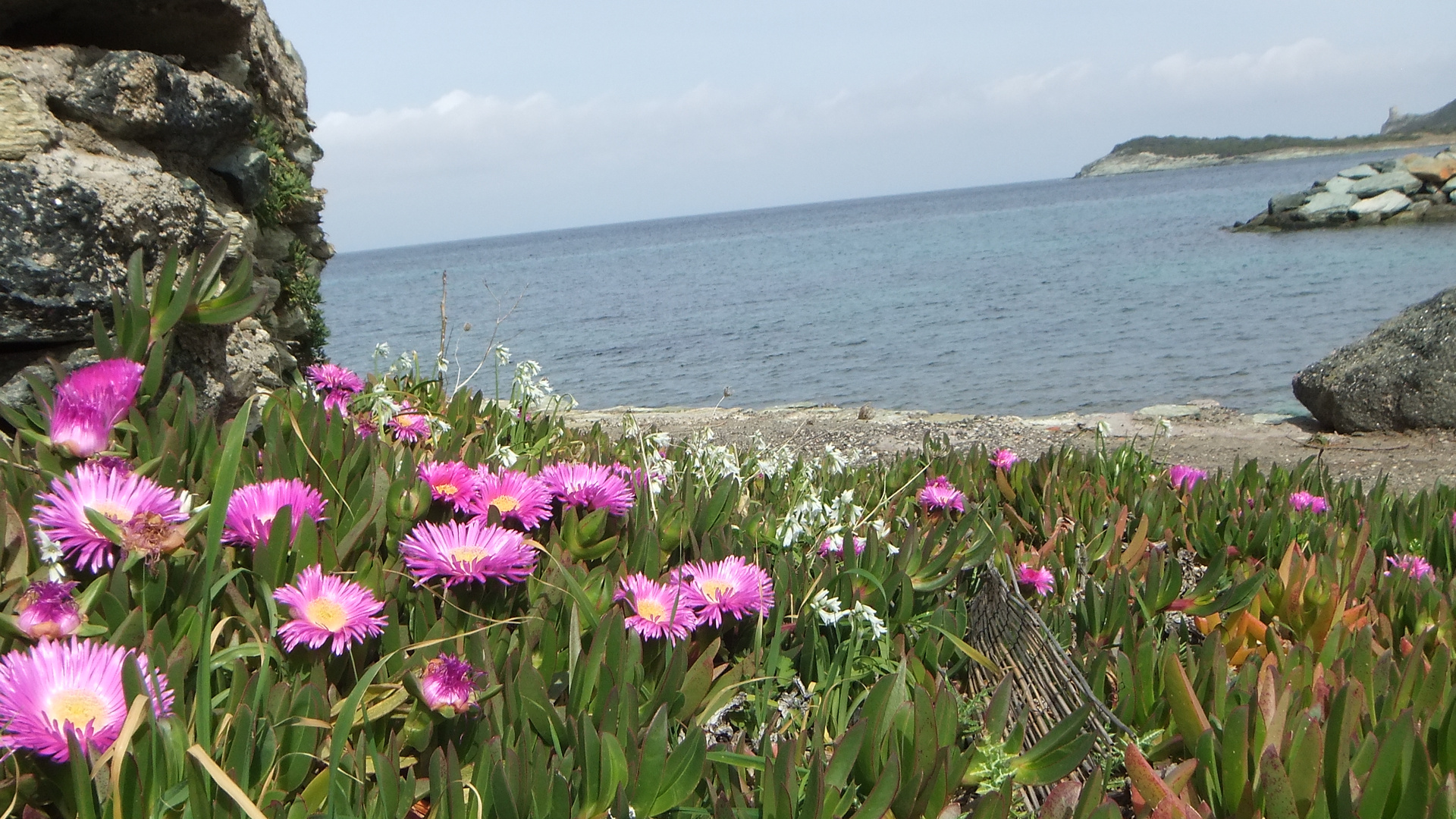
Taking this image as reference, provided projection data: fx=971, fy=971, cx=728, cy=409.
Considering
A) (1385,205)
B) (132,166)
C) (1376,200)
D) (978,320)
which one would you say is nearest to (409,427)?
(132,166)

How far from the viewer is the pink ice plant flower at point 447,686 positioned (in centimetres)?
117

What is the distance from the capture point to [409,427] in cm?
264

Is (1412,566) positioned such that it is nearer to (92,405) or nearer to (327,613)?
(327,613)

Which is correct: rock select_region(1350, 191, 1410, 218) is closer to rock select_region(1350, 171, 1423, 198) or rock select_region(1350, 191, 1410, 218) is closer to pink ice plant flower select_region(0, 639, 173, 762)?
rock select_region(1350, 171, 1423, 198)

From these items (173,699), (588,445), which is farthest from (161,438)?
(588,445)

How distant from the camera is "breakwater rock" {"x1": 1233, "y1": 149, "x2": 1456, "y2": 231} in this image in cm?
3447

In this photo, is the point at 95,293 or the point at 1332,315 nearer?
Result: the point at 95,293

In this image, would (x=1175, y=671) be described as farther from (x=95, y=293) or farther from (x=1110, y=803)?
(x=95, y=293)

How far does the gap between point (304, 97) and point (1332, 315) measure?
18.9 metres

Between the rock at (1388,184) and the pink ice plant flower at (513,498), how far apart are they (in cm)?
4274

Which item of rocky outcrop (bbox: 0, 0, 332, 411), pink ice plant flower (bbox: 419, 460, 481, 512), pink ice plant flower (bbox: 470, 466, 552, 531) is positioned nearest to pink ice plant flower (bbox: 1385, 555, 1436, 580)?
pink ice plant flower (bbox: 470, 466, 552, 531)

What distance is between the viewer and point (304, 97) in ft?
15.4

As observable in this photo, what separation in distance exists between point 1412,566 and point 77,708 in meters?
2.73

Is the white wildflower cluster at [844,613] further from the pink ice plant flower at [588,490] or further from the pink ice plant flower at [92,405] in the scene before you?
the pink ice plant flower at [92,405]
